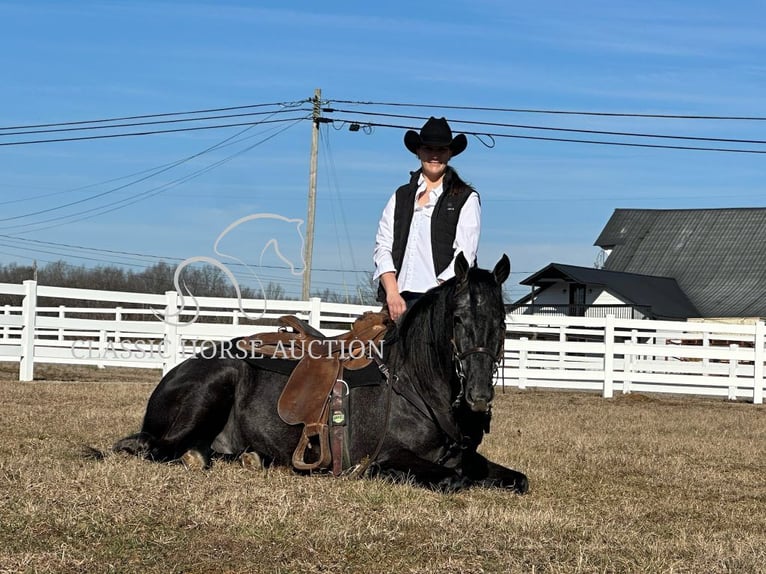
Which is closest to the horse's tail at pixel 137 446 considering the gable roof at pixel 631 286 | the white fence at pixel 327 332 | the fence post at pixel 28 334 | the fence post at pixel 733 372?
the white fence at pixel 327 332

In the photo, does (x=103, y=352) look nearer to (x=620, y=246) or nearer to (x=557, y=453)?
(x=557, y=453)

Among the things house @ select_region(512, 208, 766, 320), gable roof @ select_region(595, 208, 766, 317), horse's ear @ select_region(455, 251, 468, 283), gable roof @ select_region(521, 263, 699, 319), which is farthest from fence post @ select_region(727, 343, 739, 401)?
gable roof @ select_region(595, 208, 766, 317)

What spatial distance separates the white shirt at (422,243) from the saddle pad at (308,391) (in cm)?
77

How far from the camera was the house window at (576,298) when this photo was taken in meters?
55.9

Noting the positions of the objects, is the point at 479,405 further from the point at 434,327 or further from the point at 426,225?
the point at 426,225

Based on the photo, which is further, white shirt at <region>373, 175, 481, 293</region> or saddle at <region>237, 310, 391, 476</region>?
white shirt at <region>373, 175, 481, 293</region>

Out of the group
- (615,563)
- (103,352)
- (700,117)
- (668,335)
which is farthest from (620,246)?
(615,563)

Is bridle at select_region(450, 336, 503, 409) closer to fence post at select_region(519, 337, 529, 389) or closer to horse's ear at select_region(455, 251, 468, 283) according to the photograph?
horse's ear at select_region(455, 251, 468, 283)

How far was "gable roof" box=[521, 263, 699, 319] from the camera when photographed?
54.8 meters

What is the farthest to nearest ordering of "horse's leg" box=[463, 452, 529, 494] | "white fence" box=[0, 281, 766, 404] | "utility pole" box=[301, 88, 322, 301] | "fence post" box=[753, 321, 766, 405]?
"utility pole" box=[301, 88, 322, 301]
"fence post" box=[753, 321, 766, 405]
"white fence" box=[0, 281, 766, 404]
"horse's leg" box=[463, 452, 529, 494]

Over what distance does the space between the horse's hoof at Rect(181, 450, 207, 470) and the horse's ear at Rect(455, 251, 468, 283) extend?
2.20m

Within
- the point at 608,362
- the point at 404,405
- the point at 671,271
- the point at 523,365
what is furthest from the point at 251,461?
the point at 671,271

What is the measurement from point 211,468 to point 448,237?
2.21 m

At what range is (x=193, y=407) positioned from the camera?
6.62 metres
